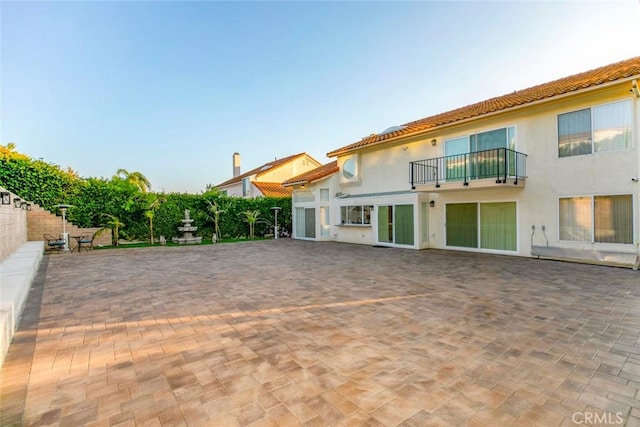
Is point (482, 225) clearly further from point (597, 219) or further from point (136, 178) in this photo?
point (136, 178)

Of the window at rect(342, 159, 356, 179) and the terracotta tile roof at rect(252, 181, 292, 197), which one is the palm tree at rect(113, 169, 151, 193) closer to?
the terracotta tile roof at rect(252, 181, 292, 197)

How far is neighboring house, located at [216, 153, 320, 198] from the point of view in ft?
109

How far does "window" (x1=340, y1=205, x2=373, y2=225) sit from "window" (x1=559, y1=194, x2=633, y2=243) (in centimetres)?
900

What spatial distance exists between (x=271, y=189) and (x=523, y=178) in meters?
24.9

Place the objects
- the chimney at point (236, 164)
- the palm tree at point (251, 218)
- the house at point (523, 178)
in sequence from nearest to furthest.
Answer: the house at point (523, 178) → the palm tree at point (251, 218) → the chimney at point (236, 164)

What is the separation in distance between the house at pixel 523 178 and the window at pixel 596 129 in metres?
0.03

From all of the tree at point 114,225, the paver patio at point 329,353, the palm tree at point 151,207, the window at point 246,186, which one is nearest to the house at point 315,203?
the palm tree at point 151,207

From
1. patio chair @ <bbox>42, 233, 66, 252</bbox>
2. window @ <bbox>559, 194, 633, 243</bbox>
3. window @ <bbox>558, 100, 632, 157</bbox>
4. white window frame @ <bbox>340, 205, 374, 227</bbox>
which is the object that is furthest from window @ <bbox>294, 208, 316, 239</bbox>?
window @ <bbox>558, 100, 632, 157</bbox>

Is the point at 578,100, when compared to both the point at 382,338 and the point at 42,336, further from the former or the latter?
the point at 42,336

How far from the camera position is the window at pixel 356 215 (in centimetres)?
1817

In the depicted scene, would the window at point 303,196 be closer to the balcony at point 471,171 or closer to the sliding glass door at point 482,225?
the balcony at point 471,171

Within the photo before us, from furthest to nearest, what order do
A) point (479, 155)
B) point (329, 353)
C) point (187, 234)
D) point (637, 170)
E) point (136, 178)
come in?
point (136, 178) < point (187, 234) < point (479, 155) < point (637, 170) < point (329, 353)

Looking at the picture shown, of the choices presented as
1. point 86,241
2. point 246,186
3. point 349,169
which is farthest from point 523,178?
point 246,186

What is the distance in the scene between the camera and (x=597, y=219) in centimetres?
1062
